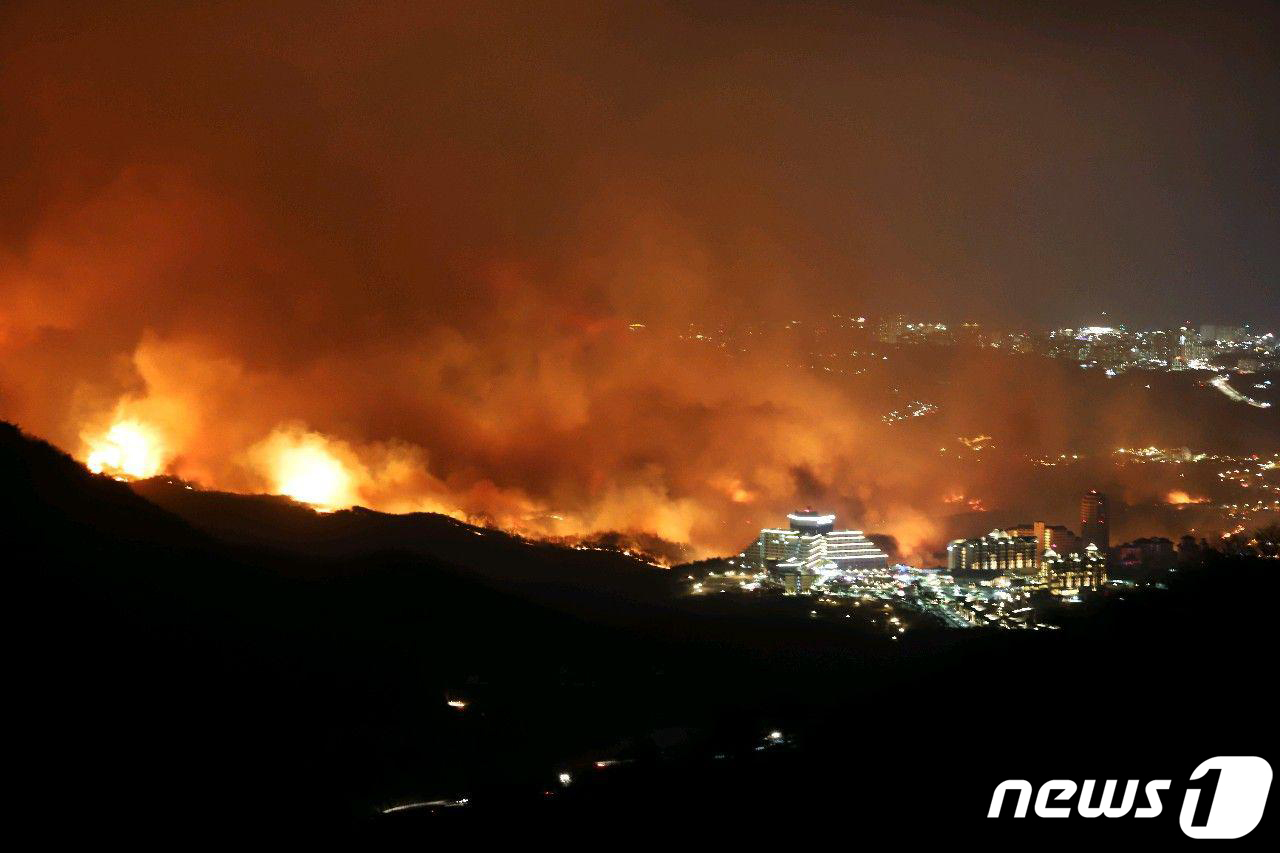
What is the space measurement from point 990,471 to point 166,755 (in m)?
52.8

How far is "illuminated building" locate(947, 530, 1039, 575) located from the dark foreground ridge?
1516 centimetres

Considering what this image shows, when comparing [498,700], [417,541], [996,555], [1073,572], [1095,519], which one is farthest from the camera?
[1095,519]

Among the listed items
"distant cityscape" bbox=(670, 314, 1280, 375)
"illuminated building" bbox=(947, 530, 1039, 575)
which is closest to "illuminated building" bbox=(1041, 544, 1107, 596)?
"illuminated building" bbox=(947, 530, 1039, 575)

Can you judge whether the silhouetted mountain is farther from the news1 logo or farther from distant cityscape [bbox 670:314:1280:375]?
distant cityscape [bbox 670:314:1280:375]

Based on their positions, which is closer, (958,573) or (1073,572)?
(958,573)

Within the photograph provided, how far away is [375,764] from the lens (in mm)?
19109

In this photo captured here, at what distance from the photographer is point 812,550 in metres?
43.9

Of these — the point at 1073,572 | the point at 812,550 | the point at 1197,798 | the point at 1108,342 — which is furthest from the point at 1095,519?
the point at 1197,798

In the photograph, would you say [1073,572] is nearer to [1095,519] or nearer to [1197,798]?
[1095,519]

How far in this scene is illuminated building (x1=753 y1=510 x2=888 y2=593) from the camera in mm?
42156

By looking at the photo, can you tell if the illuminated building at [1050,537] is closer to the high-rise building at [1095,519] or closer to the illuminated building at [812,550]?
the high-rise building at [1095,519]

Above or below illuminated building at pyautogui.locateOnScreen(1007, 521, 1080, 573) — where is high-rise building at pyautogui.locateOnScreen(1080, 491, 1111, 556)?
above

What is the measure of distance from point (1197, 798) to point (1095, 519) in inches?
1661

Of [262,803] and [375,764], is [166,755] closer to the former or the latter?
[262,803]
